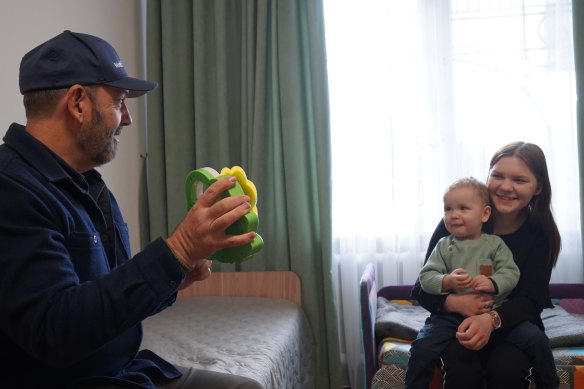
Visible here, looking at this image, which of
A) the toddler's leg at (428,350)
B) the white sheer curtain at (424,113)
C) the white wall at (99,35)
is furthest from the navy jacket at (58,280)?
the white sheer curtain at (424,113)

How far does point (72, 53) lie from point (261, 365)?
1173 millimetres

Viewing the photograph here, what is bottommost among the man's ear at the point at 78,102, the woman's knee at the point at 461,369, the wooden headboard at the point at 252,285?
Answer: the woman's knee at the point at 461,369

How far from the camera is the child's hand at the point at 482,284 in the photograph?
1.79 meters

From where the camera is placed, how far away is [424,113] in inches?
112

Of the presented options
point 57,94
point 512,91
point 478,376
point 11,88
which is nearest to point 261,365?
point 478,376

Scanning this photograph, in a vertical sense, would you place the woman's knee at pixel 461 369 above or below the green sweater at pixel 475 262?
below

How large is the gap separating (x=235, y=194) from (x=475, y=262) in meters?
1.06

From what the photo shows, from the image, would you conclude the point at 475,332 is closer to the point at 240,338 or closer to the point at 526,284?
the point at 526,284

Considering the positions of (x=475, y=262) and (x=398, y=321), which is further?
(x=398, y=321)

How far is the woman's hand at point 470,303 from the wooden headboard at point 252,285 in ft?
3.77

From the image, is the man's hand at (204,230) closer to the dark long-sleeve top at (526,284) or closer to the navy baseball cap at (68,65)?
the navy baseball cap at (68,65)

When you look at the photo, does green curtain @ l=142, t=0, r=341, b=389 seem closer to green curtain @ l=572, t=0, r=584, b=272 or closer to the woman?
the woman

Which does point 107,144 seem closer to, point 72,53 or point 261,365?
point 72,53

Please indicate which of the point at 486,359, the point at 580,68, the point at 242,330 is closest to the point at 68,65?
the point at 242,330
